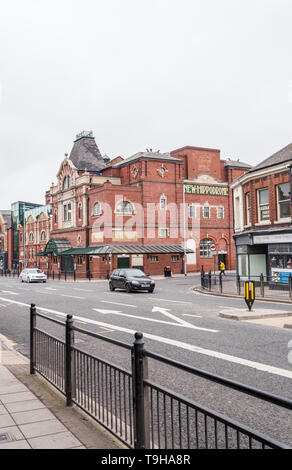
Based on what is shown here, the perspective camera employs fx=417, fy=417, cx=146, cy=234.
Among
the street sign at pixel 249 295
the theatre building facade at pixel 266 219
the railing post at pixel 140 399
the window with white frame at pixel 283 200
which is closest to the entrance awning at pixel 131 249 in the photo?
the theatre building facade at pixel 266 219

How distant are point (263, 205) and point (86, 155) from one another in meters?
40.0

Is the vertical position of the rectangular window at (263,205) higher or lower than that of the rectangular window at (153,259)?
higher

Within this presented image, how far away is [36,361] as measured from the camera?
7121 mm

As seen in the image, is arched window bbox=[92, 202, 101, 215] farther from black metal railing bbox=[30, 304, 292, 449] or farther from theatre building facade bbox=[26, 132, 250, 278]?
black metal railing bbox=[30, 304, 292, 449]

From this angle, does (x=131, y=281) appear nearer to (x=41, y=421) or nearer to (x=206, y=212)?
(x=41, y=421)

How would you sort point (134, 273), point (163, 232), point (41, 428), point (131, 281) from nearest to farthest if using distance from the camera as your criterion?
1. point (41, 428)
2. point (131, 281)
3. point (134, 273)
4. point (163, 232)

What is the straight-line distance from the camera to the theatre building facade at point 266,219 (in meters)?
23.7

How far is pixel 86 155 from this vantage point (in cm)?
6141

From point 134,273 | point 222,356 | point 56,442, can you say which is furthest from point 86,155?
point 56,442

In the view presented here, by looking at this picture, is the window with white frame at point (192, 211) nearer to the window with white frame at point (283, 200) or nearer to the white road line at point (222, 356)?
the window with white frame at point (283, 200)

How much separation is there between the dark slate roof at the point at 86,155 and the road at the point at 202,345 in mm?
44188

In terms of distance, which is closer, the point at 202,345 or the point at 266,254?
the point at 202,345

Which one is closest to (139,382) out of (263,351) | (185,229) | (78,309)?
(263,351)

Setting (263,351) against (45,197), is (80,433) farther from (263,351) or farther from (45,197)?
(45,197)
